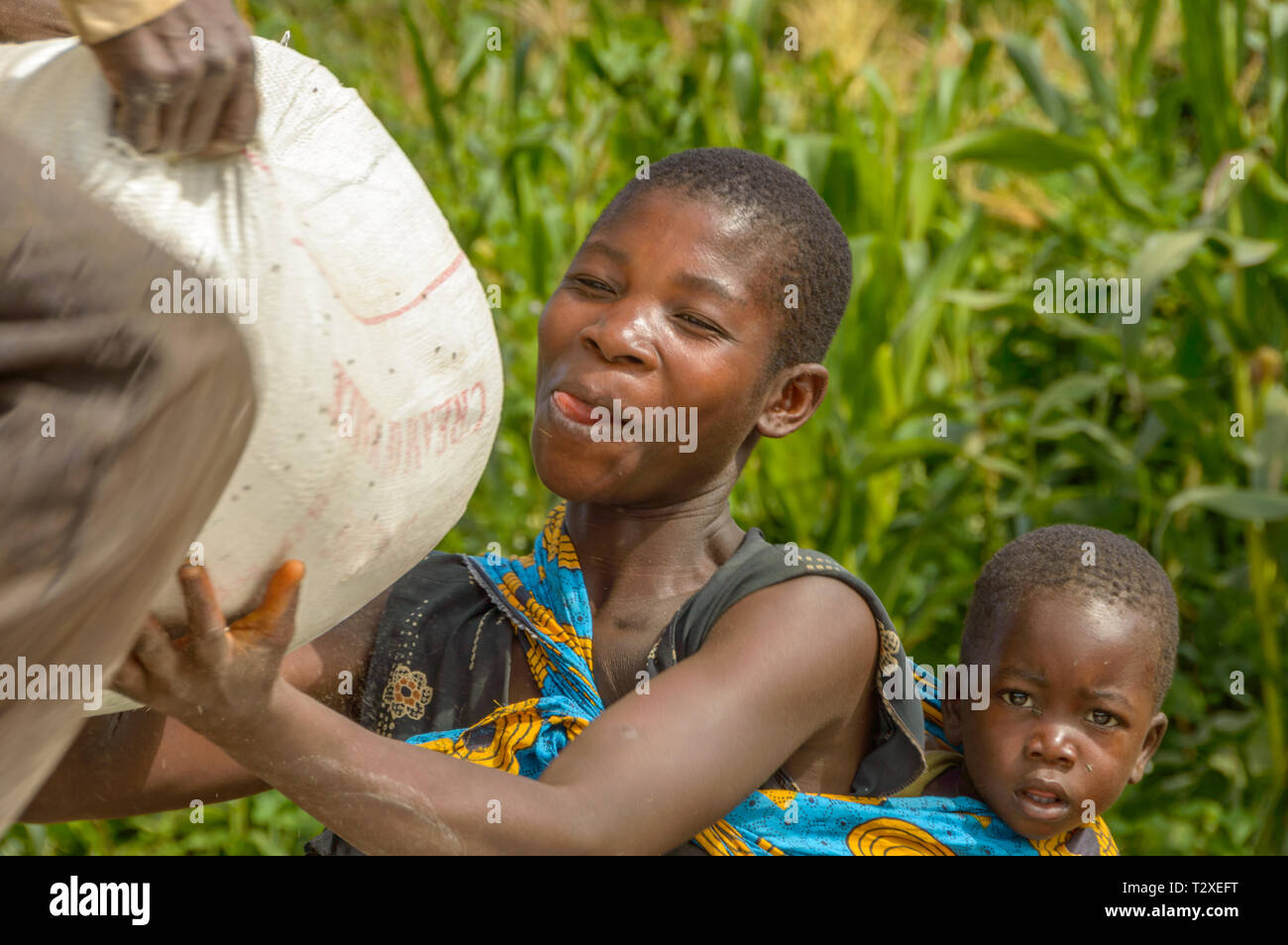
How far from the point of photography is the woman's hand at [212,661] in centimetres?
103

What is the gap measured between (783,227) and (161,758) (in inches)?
38.1

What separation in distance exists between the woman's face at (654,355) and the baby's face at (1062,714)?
437mm

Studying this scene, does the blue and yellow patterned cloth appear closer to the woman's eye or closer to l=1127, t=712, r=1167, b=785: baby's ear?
l=1127, t=712, r=1167, b=785: baby's ear

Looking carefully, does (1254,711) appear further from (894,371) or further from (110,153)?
(110,153)

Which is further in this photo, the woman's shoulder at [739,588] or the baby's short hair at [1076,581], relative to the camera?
the baby's short hair at [1076,581]

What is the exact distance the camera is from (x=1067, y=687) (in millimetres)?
1566

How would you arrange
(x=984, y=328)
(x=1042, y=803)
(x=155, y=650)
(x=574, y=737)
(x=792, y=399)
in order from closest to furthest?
1. (x=155, y=650)
2. (x=574, y=737)
3. (x=1042, y=803)
4. (x=792, y=399)
5. (x=984, y=328)

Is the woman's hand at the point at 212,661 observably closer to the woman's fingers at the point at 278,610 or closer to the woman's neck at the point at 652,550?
the woman's fingers at the point at 278,610

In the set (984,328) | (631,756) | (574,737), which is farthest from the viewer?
(984,328)

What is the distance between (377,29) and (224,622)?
6.62 meters

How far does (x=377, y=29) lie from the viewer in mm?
7121

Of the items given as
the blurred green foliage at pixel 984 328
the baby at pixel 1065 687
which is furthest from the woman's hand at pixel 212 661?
the blurred green foliage at pixel 984 328

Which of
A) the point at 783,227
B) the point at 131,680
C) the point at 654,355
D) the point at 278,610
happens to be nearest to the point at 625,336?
the point at 654,355

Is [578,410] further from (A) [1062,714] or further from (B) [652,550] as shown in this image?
(A) [1062,714]
